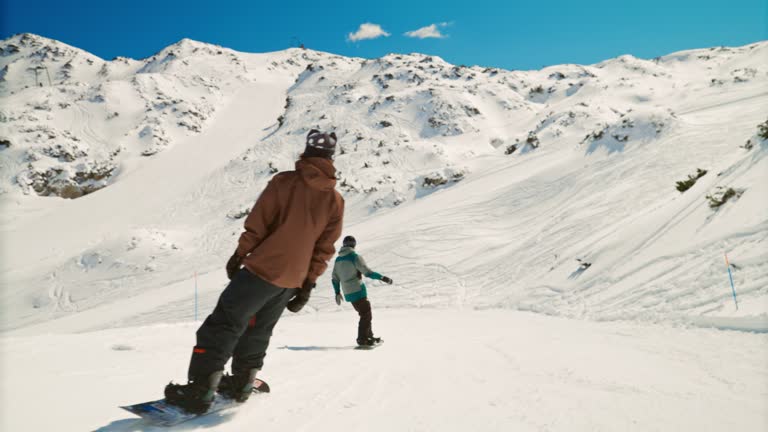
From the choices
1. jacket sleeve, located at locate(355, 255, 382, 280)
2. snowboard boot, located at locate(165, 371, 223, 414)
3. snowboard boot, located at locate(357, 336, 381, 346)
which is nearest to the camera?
snowboard boot, located at locate(165, 371, 223, 414)

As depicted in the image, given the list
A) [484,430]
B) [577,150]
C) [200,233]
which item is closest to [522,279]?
[484,430]

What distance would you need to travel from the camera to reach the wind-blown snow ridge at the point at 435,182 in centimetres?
787

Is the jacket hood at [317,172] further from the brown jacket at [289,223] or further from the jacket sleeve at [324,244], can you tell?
the jacket sleeve at [324,244]

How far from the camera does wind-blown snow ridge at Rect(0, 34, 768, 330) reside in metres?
7.87

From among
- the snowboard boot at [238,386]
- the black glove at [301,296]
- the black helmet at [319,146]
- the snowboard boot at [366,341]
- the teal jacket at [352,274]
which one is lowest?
the snowboard boot at [366,341]

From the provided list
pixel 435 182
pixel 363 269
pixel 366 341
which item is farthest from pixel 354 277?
pixel 435 182

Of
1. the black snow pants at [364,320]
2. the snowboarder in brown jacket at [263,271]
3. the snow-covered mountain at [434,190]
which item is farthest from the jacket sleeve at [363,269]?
the snowboarder in brown jacket at [263,271]

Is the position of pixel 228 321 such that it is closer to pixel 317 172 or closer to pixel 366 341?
pixel 317 172

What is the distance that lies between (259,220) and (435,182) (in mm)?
23233

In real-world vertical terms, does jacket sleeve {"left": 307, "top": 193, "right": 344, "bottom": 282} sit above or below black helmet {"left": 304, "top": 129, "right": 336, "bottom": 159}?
below

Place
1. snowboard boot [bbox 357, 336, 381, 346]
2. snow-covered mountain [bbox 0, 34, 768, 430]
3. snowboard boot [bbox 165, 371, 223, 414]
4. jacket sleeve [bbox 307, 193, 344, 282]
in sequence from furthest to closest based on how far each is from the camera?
snow-covered mountain [bbox 0, 34, 768, 430] < snowboard boot [bbox 357, 336, 381, 346] < jacket sleeve [bbox 307, 193, 344, 282] < snowboard boot [bbox 165, 371, 223, 414]

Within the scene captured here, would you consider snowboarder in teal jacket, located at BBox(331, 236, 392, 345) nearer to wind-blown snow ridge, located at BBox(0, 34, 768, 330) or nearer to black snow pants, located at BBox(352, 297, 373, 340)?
black snow pants, located at BBox(352, 297, 373, 340)

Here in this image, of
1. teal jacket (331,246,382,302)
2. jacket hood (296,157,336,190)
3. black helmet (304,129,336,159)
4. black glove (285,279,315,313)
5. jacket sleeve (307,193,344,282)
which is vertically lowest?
teal jacket (331,246,382,302)

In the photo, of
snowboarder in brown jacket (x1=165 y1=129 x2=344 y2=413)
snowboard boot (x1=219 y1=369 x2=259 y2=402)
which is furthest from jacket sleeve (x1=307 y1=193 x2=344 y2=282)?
snowboard boot (x1=219 y1=369 x2=259 y2=402)
